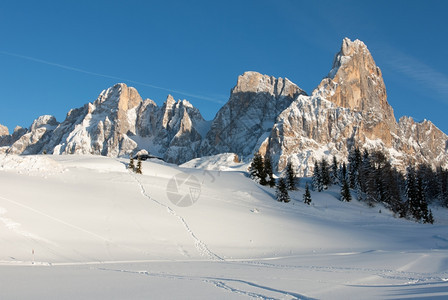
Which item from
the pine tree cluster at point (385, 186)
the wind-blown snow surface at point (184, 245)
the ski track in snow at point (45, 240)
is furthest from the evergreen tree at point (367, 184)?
the ski track in snow at point (45, 240)

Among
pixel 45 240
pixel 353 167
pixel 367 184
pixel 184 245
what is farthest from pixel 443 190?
pixel 45 240

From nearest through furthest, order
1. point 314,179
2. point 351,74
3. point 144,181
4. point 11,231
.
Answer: point 11,231 → point 144,181 → point 314,179 → point 351,74

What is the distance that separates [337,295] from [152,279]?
5444 mm

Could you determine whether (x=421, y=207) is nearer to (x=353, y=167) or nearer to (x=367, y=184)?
(x=367, y=184)

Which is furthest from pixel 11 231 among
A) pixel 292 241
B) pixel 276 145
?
pixel 276 145

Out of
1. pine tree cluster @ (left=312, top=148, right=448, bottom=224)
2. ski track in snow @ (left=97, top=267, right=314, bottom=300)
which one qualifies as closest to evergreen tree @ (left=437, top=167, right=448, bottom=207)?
pine tree cluster @ (left=312, top=148, right=448, bottom=224)

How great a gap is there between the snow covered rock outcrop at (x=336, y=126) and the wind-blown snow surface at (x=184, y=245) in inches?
4118

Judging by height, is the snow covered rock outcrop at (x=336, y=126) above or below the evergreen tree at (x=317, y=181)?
above

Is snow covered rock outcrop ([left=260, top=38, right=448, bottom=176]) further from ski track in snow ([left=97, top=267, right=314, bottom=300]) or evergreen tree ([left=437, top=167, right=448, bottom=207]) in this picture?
ski track in snow ([left=97, top=267, right=314, bottom=300])

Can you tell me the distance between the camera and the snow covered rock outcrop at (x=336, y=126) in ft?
497

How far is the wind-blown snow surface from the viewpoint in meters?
8.99

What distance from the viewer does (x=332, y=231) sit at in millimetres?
30844

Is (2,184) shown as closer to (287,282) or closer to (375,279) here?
(287,282)

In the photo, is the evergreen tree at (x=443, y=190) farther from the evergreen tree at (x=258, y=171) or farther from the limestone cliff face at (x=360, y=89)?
the limestone cliff face at (x=360, y=89)
